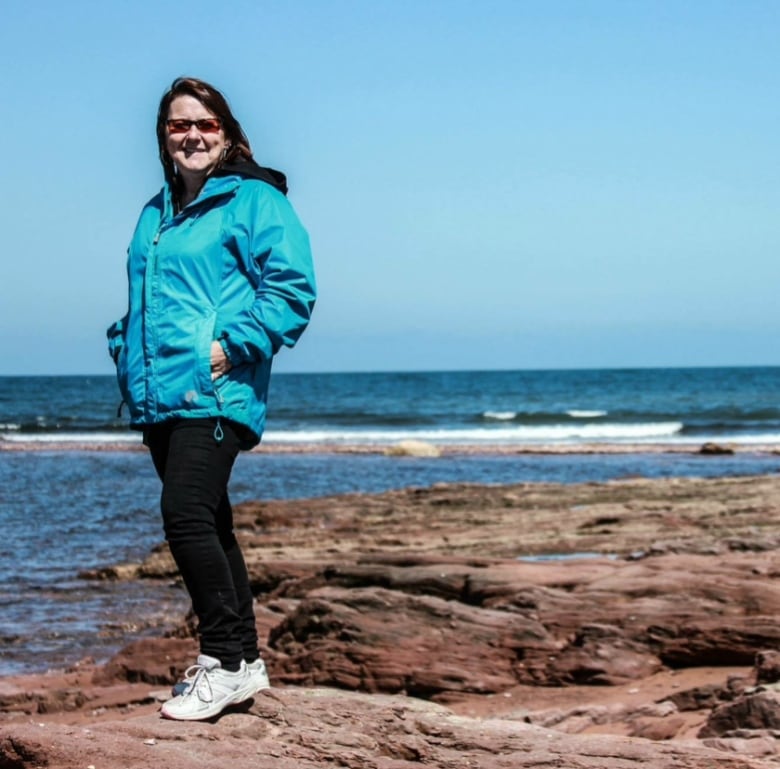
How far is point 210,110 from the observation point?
4.20 metres

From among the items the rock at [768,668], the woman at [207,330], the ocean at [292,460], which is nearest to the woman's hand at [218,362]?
the woman at [207,330]

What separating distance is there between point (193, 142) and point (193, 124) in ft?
0.19

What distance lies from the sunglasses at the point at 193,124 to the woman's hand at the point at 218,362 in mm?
761

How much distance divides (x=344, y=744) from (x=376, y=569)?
4768 millimetres

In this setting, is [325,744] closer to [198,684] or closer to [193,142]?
[198,684]

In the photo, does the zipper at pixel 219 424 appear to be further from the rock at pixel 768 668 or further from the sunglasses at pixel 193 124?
the rock at pixel 768 668

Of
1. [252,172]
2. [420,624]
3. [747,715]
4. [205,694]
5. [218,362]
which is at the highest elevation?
[252,172]

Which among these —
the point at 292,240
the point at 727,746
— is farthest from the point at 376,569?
the point at 292,240

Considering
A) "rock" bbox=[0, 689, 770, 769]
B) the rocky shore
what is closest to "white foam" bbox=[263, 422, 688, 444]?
the rocky shore

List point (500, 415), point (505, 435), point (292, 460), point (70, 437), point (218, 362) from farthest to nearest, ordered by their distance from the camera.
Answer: point (500, 415)
point (505, 435)
point (70, 437)
point (292, 460)
point (218, 362)

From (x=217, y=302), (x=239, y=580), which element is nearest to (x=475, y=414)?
(x=239, y=580)

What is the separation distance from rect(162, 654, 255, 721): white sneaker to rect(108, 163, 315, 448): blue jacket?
2.58 feet

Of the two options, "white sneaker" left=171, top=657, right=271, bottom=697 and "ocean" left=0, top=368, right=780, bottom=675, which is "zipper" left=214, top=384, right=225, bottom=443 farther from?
"ocean" left=0, top=368, right=780, bottom=675

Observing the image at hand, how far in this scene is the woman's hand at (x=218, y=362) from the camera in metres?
3.96
